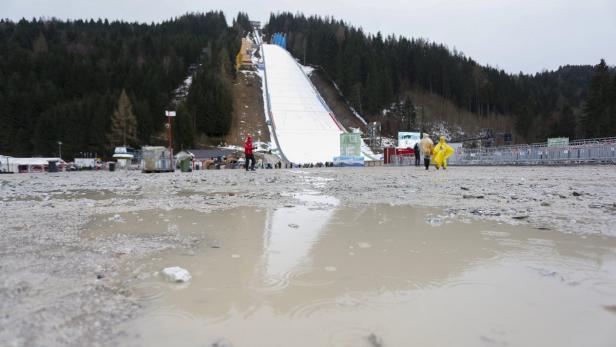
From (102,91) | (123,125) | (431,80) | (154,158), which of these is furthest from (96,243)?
(431,80)

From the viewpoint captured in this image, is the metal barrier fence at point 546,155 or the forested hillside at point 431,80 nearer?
the metal barrier fence at point 546,155

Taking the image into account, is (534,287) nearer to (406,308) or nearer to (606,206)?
(406,308)

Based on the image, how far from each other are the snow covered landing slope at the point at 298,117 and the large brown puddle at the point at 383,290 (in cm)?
4891

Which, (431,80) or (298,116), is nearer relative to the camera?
(298,116)

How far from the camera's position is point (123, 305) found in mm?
2172

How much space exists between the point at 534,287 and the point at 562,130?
7663cm

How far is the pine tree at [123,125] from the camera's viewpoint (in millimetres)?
65500

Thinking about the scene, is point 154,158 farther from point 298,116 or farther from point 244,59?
point 244,59

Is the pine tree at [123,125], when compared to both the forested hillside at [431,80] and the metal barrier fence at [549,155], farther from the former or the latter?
the metal barrier fence at [549,155]

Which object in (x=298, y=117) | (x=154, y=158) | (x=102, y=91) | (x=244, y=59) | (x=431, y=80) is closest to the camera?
(x=154, y=158)

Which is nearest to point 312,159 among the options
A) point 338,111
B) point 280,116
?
point 280,116

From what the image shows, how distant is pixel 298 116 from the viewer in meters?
72.6

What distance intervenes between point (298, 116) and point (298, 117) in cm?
44

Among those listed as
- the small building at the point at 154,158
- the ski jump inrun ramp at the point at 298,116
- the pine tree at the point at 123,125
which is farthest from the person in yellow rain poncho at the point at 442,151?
the pine tree at the point at 123,125
